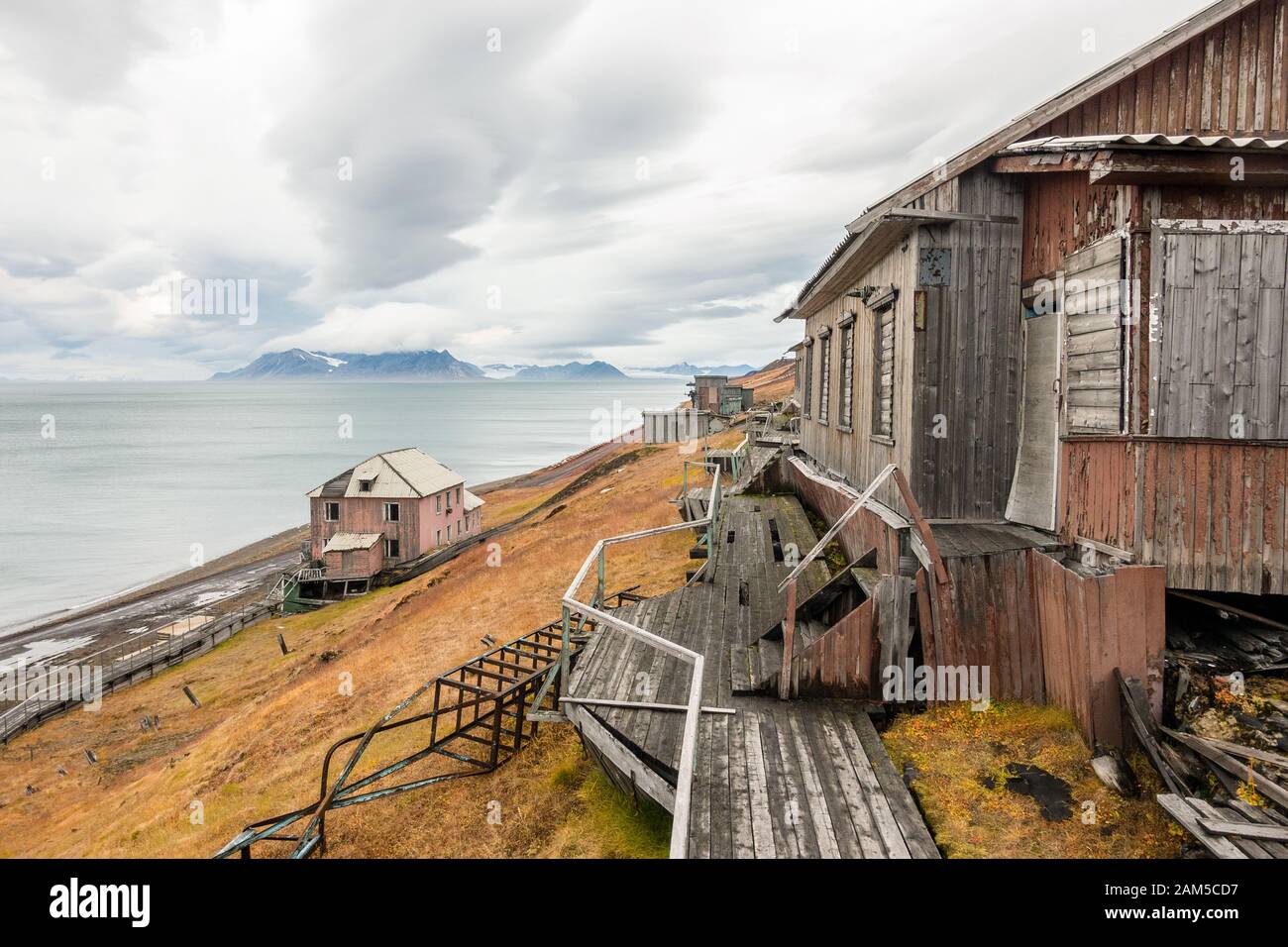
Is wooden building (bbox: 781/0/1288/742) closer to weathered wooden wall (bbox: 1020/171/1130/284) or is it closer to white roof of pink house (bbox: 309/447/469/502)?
weathered wooden wall (bbox: 1020/171/1130/284)

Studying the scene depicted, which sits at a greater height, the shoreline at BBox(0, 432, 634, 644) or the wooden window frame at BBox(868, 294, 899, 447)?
the wooden window frame at BBox(868, 294, 899, 447)

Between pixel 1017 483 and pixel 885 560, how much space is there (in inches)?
105

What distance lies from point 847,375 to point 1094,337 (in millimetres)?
6857

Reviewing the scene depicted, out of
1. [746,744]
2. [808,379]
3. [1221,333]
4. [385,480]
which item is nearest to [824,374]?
[808,379]

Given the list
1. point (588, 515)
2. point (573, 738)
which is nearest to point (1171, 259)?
point (573, 738)

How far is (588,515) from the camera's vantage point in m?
35.3

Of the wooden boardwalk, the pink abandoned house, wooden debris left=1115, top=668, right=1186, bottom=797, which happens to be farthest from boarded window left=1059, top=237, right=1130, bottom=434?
the pink abandoned house

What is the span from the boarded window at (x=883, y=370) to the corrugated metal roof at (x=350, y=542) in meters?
Answer: 37.6

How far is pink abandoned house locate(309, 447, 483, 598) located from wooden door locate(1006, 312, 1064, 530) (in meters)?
39.7

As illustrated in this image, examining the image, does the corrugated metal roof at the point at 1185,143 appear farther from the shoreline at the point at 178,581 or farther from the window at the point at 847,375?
the shoreline at the point at 178,581

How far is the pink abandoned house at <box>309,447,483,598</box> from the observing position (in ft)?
136

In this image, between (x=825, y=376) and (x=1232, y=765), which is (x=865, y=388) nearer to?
(x=825, y=376)

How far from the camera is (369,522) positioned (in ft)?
142

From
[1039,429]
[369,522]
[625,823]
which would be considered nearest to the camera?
[625,823]
